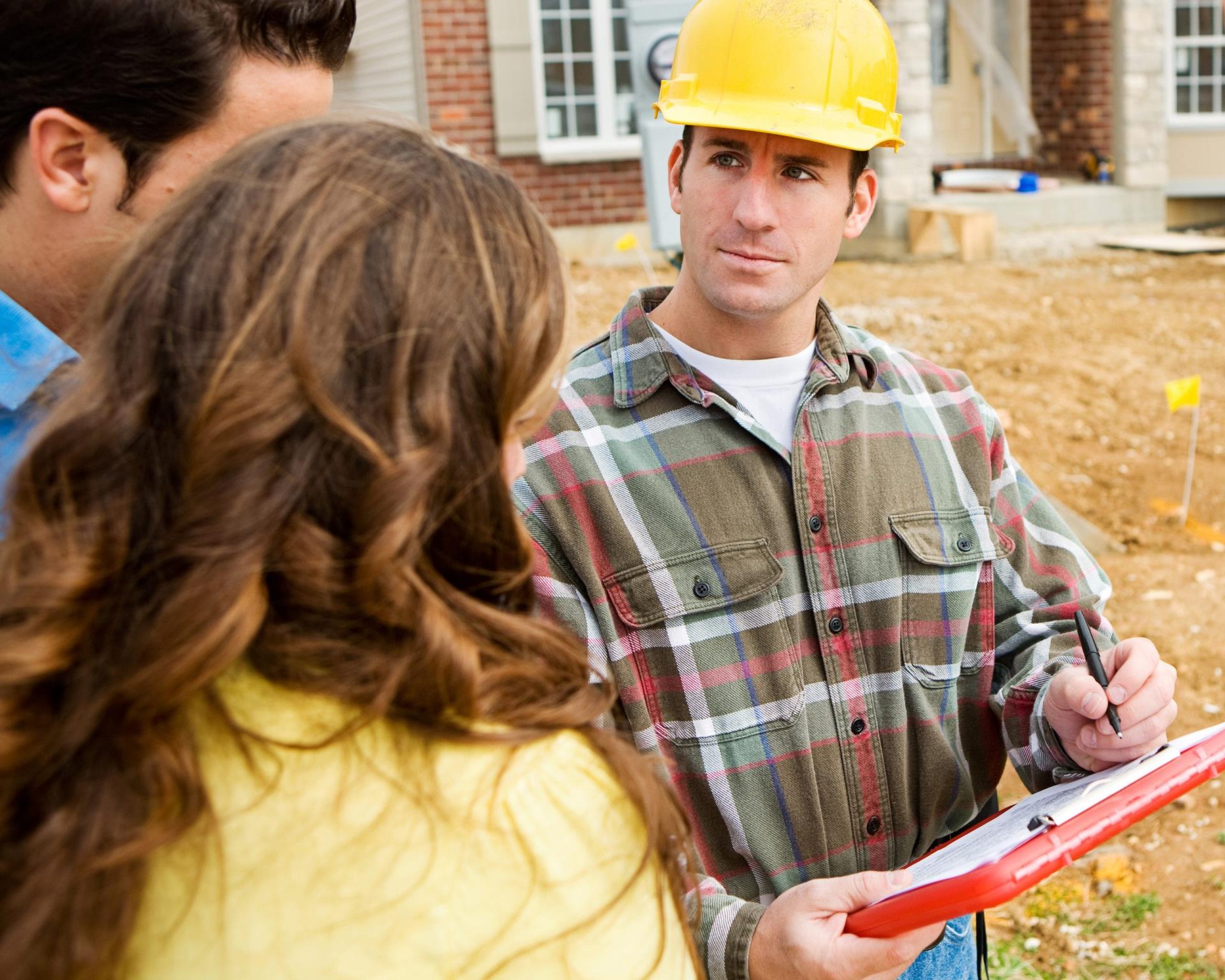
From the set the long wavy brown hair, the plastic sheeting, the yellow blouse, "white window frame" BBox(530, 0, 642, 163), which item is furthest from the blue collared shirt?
the plastic sheeting

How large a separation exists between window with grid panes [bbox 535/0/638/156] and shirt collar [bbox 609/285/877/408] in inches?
406

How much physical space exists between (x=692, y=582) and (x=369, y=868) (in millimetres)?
1127

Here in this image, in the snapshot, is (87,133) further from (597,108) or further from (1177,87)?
(1177,87)

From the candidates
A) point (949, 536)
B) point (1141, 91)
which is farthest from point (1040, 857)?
point (1141, 91)

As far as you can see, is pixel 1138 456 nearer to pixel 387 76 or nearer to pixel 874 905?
pixel 874 905

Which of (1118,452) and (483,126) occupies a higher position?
(483,126)

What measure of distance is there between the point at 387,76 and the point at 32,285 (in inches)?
456

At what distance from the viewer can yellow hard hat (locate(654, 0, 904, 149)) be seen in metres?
2.33

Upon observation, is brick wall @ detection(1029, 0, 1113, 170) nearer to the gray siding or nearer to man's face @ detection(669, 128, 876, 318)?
the gray siding

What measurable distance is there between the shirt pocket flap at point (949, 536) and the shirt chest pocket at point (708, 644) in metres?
0.26

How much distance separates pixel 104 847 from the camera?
0.97 metres

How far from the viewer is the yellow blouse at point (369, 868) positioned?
995 mm

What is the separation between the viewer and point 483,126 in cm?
1182

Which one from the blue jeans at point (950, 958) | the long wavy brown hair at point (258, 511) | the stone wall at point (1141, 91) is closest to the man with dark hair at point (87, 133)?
the long wavy brown hair at point (258, 511)
